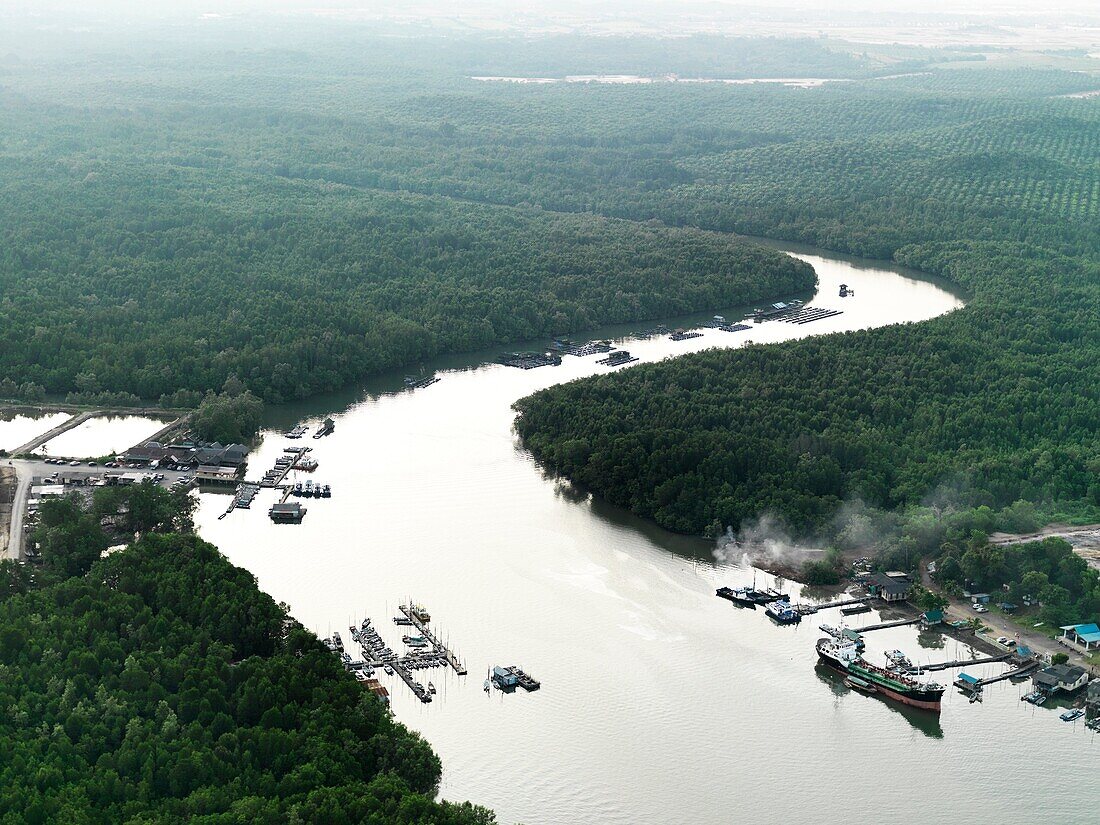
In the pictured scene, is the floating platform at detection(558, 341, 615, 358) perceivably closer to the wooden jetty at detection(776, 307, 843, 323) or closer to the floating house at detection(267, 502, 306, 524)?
the wooden jetty at detection(776, 307, 843, 323)

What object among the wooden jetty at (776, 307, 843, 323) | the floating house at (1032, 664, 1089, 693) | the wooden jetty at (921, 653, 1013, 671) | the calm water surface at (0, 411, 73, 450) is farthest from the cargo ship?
the wooden jetty at (776, 307, 843, 323)

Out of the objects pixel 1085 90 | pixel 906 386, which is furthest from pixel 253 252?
pixel 1085 90

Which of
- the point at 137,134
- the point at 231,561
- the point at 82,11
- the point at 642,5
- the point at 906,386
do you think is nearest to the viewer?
the point at 231,561

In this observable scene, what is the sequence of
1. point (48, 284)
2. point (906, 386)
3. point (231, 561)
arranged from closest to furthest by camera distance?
1. point (231, 561)
2. point (906, 386)
3. point (48, 284)

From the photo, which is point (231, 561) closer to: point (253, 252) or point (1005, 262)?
point (253, 252)

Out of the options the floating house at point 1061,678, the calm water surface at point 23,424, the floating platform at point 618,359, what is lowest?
the floating platform at point 618,359

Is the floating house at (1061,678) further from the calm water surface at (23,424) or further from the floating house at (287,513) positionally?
the calm water surface at (23,424)

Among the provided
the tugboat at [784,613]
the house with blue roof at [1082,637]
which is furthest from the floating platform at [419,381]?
the house with blue roof at [1082,637]
